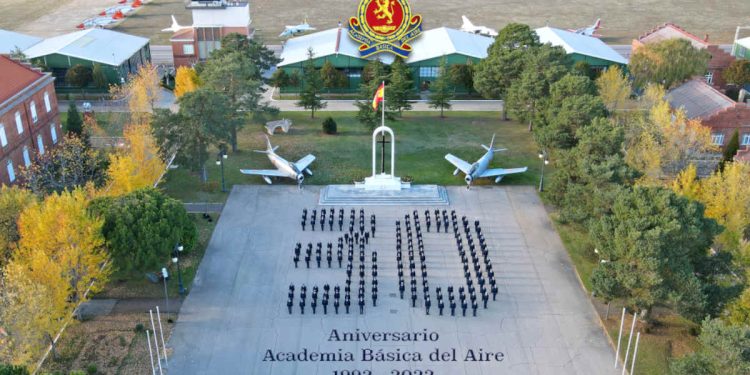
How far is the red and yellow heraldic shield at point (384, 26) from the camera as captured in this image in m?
56.4

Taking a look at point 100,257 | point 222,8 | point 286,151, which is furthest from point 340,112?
point 100,257

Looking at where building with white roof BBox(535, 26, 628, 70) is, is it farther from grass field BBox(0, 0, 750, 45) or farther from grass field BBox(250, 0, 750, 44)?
grass field BBox(0, 0, 750, 45)

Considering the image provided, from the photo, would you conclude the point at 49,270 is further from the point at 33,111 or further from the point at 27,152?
the point at 33,111

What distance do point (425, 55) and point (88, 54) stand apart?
3515 cm

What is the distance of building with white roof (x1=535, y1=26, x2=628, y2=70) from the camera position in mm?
67938

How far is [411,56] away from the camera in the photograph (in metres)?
67.8

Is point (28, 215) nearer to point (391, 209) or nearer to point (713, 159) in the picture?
Answer: point (391, 209)

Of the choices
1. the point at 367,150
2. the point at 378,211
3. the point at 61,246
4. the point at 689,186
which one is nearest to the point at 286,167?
the point at 378,211

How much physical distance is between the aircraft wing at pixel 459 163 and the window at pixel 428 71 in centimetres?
1957

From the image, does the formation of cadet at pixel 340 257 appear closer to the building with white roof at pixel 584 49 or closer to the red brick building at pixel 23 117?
the red brick building at pixel 23 117

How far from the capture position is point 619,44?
8562 centimetres

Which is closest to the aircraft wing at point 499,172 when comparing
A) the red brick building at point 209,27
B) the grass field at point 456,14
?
the red brick building at point 209,27

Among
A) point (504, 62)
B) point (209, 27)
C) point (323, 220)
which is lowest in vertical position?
point (323, 220)

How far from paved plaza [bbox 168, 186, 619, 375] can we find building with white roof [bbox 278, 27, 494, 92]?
28655 millimetres
